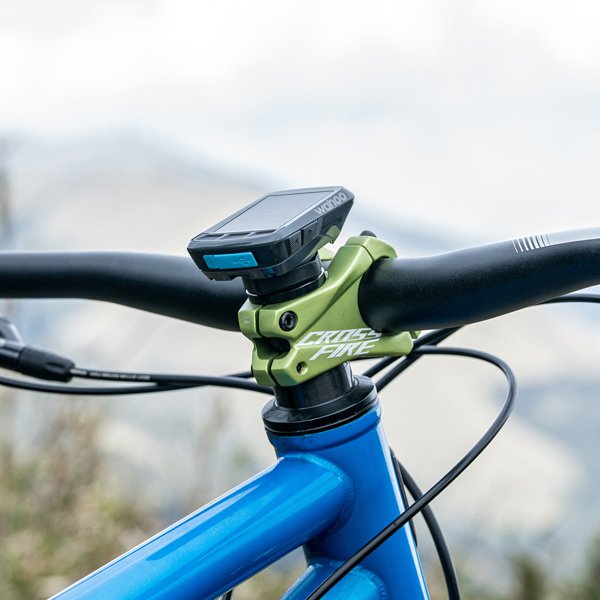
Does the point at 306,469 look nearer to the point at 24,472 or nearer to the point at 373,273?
the point at 373,273

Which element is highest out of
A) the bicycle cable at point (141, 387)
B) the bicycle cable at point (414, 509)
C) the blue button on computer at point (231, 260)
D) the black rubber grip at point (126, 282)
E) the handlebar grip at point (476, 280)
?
the blue button on computer at point (231, 260)

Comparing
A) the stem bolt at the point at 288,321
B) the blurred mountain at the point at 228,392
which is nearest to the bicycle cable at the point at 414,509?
the stem bolt at the point at 288,321

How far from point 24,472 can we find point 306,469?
1.80m

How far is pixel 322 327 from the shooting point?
55cm

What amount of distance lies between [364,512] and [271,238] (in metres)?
0.21

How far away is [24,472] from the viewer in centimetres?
220

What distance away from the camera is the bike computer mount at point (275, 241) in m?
0.50

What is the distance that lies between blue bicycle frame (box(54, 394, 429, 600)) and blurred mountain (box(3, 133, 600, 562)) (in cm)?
162

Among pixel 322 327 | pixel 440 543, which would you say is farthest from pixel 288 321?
pixel 440 543

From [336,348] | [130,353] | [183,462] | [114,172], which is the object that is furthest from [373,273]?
[114,172]

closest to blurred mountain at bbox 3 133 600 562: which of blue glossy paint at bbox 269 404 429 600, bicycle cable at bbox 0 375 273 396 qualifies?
bicycle cable at bbox 0 375 273 396

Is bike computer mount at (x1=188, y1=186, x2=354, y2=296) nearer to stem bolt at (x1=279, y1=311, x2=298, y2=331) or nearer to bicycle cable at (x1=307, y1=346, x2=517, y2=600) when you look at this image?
stem bolt at (x1=279, y1=311, x2=298, y2=331)

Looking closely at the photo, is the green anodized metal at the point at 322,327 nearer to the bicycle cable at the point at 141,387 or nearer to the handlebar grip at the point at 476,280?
the handlebar grip at the point at 476,280

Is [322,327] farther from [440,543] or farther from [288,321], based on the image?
A: [440,543]
